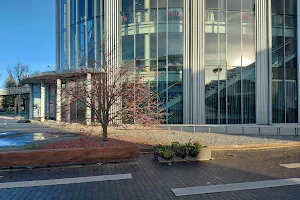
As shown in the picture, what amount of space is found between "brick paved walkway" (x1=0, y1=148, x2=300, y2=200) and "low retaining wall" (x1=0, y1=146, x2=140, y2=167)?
0.30 meters

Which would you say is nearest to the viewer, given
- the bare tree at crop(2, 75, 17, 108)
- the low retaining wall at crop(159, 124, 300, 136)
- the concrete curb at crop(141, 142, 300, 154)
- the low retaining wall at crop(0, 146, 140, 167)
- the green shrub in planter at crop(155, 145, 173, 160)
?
the low retaining wall at crop(0, 146, 140, 167)

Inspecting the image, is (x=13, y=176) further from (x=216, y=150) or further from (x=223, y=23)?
(x=223, y=23)

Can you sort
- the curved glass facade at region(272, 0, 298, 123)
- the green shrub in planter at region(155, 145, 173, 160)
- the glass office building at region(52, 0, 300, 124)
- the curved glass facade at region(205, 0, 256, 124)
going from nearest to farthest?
the green shrub in planter at region(155, 145, 173, 160) → the glass office building at region(52, 0, 300, 124) → the curved glass facade at region(205, 0, 256, 124) → the curved glass facade at region(272, 0, 298, 123)

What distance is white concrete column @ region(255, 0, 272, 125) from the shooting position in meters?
19.5

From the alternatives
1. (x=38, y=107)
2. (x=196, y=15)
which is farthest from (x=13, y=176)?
(x=38, y=107)

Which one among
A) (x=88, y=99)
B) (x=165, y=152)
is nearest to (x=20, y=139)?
(x=88, y=99)

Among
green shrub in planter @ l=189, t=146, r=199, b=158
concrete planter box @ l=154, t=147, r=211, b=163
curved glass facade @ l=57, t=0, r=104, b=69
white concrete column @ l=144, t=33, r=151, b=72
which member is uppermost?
curved glass facade @ l=57, t=0, r=104, b=69

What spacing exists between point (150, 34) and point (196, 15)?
13.2ft

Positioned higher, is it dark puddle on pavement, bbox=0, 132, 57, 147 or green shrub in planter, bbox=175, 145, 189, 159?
green shrub in planter, bbox=175, 145, 189, 159

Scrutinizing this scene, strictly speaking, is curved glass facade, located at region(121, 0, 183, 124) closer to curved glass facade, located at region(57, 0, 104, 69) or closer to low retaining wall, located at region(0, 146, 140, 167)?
curved glass facade, located at region(57, 0, 104, 69)

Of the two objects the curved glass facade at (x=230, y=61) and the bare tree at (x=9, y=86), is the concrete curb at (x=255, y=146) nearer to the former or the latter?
the curved glass facade at (x=230, y=61)

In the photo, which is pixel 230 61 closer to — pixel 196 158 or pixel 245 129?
pixel 245 129

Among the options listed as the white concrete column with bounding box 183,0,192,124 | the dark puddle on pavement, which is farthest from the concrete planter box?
the white concrete column with bounding box 183,0,192,124

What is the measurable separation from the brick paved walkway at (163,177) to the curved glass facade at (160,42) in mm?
10492
